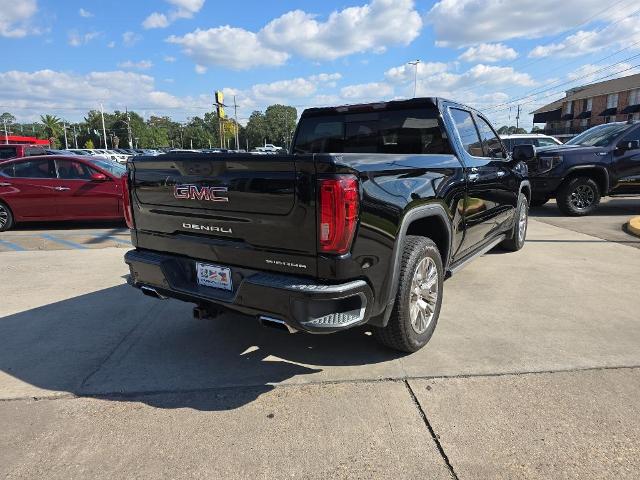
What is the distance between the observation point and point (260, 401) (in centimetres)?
288

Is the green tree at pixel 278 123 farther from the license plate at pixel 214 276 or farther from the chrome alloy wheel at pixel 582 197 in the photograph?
the license plate at pixel 214 276

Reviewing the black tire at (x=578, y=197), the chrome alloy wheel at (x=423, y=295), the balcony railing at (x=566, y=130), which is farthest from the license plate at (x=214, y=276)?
the balcony railing at (x=566, y=130)

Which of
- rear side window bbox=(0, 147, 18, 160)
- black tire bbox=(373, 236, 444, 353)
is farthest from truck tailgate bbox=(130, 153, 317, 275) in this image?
rear side window bbox=(0, 147, 18, 160)

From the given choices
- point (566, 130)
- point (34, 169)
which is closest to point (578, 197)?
point (34, 169)

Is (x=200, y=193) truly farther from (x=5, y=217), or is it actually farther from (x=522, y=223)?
(x=5, y=217)

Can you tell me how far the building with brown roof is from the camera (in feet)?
161

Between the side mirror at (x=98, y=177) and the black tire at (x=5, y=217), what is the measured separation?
5.87 ft

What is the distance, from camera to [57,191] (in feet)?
28.9

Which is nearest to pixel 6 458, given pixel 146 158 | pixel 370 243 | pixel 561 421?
pixel 146 158

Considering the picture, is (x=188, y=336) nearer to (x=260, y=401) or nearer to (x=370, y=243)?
(x=260, y=401)

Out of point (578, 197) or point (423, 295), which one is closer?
point (423, 295)

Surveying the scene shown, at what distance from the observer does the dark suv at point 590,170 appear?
913 cm

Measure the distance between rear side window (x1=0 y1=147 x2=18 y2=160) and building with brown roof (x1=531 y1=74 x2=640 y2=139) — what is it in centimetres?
4346

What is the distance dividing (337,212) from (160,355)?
198cm
